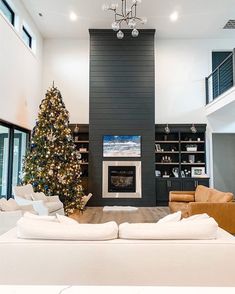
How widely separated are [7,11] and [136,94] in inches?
167

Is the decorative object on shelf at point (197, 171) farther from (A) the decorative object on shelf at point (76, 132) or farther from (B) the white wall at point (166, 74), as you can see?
(A) the decorative object on shelf at point (76, 132)

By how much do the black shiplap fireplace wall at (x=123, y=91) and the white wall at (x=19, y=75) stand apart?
177 cm

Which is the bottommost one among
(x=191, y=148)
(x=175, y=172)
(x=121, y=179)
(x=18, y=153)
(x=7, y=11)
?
(x=121, y=179)

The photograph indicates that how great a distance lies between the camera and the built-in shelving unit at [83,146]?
8680 millimetres

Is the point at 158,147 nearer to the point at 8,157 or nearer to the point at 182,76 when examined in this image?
the point at 182,76

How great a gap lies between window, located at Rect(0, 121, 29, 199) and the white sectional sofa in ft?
16.1

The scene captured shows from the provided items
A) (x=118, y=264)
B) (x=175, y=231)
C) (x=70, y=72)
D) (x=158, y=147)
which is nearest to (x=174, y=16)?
(x=70, y=72)

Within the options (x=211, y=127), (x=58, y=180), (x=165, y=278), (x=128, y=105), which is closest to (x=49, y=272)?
(x=165, y=278)

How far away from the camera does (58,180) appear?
6.78 metres

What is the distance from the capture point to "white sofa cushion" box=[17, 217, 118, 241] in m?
2.19

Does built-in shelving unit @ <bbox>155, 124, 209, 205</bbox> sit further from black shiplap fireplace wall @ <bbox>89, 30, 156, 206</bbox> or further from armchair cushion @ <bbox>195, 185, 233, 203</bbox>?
armchair cushion @ <bbox>195, 185, 233, 203</bbox>

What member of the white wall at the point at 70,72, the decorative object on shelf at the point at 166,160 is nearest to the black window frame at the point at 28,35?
the white wall at the point at 70,72

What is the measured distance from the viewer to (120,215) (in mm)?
6930

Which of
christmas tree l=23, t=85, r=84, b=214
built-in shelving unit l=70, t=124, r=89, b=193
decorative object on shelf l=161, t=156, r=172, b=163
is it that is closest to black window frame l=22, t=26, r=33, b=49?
christmas tree l=23, t=85, r=84, b=214
